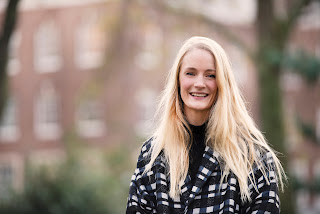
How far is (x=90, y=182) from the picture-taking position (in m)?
14.8

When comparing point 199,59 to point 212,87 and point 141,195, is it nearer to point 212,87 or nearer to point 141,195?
point 212,87

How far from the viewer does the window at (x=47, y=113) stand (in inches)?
1382

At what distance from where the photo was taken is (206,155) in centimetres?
335

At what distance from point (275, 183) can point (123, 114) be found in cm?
2690

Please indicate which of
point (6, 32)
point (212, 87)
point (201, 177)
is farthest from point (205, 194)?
point (6, 32)

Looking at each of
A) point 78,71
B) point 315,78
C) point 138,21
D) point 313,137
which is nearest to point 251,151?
point 315,78

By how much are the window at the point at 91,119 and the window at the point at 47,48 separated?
257cm

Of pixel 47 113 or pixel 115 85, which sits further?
pixel 47 113

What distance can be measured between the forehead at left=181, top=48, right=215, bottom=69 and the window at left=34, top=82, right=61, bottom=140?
32.0 meters

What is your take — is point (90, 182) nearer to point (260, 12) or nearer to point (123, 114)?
point (260, 12)

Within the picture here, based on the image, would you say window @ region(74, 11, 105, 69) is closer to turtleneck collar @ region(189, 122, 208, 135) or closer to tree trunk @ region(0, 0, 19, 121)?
tree trunk @ region(0, 0, 19, 121)

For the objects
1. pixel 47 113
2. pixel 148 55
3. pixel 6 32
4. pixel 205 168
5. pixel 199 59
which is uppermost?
pixel 148 55

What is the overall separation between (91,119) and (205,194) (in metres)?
31.0

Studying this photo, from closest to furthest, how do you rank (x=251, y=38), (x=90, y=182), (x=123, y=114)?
(x=90, y=182) < (x=123, y=114) < (x=251, y=38)
